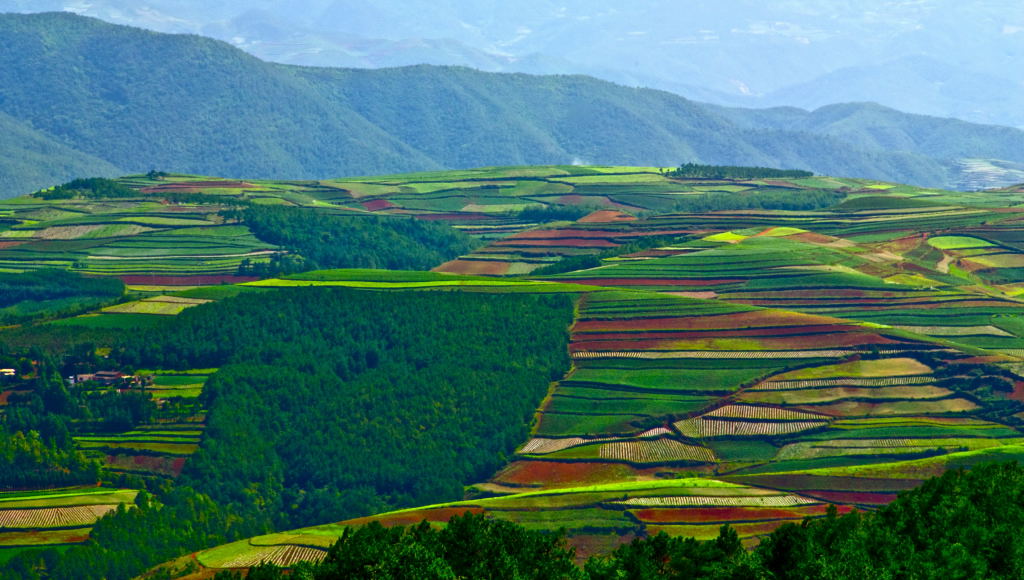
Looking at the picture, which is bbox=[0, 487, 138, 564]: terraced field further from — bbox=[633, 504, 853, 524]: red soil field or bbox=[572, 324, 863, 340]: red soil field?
bbox=[572, 324, 863, 340]: red soil field

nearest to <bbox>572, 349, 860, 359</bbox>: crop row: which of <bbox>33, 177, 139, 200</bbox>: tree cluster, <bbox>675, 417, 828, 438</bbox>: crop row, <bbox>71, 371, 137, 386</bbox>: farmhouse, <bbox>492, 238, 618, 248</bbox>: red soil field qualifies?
<bbox>675, 417, 828, 438</bbox>: crop row

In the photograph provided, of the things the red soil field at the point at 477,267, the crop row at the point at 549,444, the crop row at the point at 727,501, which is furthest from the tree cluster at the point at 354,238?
the crop row at the point at 727,501

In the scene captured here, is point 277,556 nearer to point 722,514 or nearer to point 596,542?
point 596,542

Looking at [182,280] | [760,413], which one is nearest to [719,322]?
[760,413]

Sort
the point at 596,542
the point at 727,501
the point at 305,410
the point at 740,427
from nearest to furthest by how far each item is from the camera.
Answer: the point at 596,542 → the point at 727,501 → the point at 740,427 → the point at 305,410

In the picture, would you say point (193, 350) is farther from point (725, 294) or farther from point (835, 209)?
point (835, 209)

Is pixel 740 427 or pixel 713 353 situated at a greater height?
pixel 713 353

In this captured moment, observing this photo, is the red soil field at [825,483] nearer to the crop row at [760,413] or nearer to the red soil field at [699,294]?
the crop row at [760,413]

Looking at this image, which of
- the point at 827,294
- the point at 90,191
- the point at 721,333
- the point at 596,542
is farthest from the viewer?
the point at 90,191
